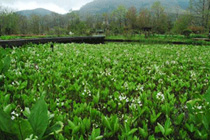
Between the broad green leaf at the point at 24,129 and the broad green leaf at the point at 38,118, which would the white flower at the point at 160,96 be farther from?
the broad green leaf at the point at 24,129

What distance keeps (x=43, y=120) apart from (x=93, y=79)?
2140 millimetres

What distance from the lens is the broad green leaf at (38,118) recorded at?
4.01ft

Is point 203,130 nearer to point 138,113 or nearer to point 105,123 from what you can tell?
point 138,113

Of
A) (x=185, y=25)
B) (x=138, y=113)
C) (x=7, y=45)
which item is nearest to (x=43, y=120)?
(x=138, y=113)

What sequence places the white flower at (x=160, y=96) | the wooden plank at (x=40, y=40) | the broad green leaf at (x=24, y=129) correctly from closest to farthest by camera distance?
the broad green leaf at (x=24, y=129), the white flower at (x=160, y=96), the wooden plank at (x=40, y=40)

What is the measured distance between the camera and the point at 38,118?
49.1 inches

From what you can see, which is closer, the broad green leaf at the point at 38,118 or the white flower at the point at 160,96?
the broad green leaf at the point at 38,118

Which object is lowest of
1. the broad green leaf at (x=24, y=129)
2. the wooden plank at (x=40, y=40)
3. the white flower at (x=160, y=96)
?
the white flower at (x=160, y=96)

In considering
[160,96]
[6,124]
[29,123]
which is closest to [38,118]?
[29,123]

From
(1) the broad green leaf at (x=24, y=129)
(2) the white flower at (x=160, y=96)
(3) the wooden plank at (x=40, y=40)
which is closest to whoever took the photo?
(1) the broad green leaf at (x=24, y=129)

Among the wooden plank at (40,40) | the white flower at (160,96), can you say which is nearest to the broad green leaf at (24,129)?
the white flower at (160,96)

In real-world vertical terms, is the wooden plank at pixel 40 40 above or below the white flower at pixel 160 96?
above

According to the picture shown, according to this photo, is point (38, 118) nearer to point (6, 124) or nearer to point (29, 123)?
point (29, 123)

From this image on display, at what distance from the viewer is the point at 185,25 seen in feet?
146
